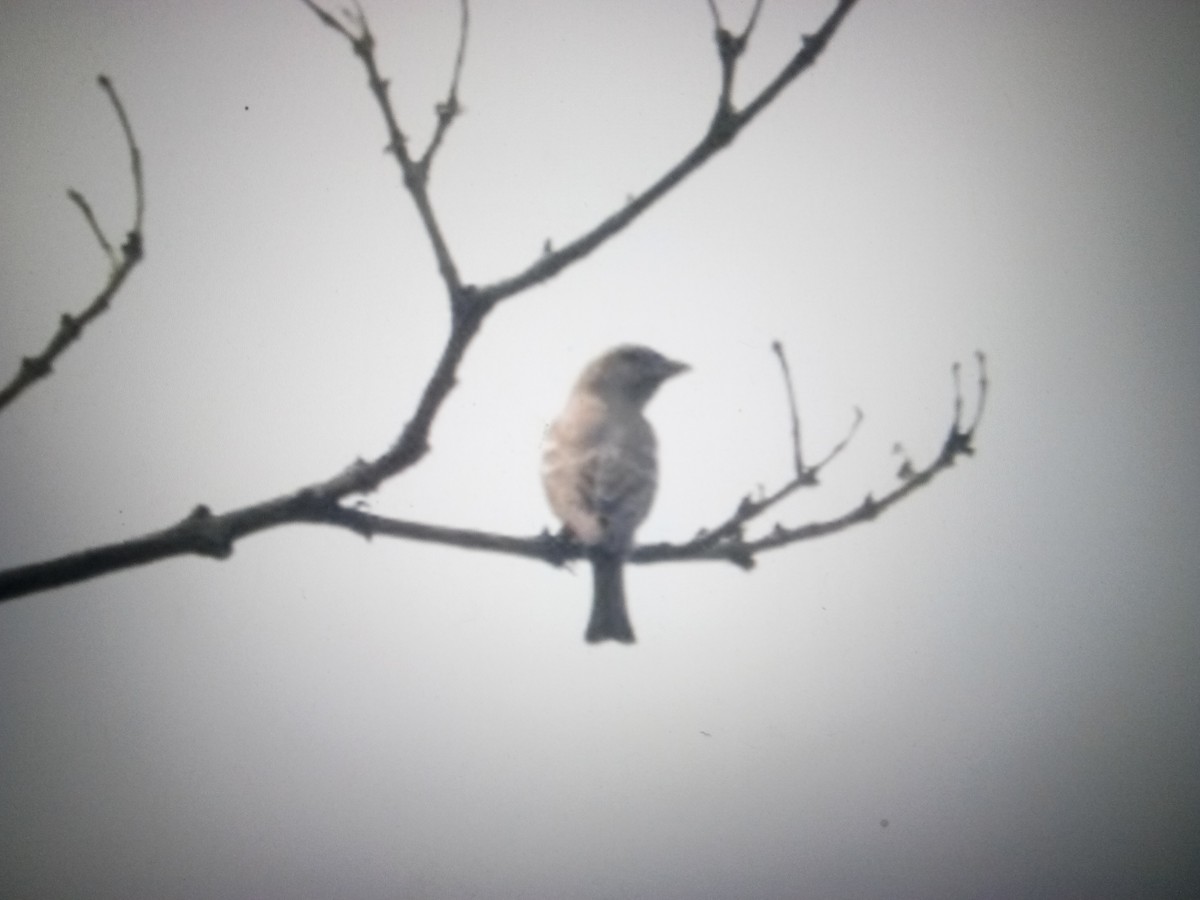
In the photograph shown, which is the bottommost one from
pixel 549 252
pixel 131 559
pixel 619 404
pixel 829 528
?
pixel 131 559

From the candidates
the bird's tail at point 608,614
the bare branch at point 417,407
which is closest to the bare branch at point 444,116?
the bare branch at point 417,407

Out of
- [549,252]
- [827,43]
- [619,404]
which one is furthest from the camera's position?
[619,404]

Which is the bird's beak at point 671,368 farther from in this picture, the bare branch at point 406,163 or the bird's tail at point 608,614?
the bare branch at point 406,163

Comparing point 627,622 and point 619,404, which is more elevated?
point 619,404

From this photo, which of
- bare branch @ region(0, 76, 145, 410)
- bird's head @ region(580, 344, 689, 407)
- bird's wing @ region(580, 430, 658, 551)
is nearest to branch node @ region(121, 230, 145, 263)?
bare branch @ region(0, 76, 145, 410)

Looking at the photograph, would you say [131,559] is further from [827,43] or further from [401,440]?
[827,43]

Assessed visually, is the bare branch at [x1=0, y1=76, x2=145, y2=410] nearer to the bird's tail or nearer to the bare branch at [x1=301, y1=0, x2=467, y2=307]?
the bare branch at [x1=301, y1=0, x2=467, y2=307]

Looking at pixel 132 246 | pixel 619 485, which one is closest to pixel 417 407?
pixel 132 246

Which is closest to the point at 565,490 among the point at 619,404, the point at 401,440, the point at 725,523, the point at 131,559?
the point at 619,404
